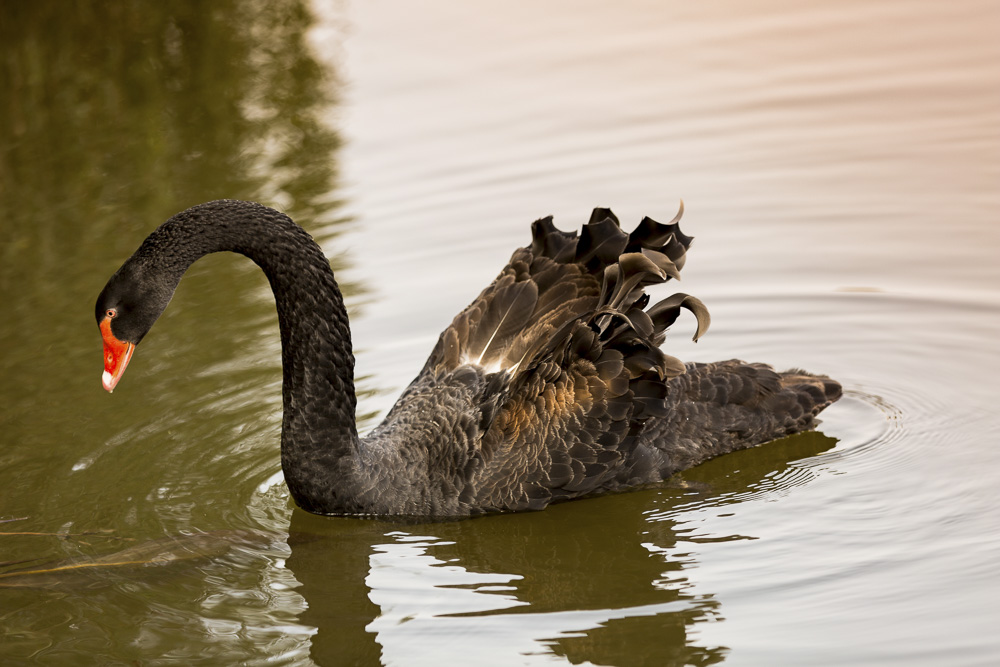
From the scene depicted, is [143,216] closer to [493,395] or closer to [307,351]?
[307,351]

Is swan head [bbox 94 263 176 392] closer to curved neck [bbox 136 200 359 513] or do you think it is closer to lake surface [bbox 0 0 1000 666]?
curved neck [bbox 136 200 359 513]

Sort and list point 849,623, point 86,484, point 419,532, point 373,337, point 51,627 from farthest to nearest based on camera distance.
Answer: point 373,337
point 86,484
point 419,532
point 51,627
point 849,623

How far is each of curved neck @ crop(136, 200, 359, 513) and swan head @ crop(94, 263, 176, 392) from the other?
0.25 metres

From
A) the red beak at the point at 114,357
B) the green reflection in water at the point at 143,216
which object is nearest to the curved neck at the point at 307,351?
the red beak at the point at 114,357

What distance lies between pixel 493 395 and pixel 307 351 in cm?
94

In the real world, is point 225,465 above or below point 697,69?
below

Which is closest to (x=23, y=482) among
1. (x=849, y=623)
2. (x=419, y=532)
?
(x=419, y=532)

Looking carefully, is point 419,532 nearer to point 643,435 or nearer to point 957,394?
point 643,435

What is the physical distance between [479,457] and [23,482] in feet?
8.21

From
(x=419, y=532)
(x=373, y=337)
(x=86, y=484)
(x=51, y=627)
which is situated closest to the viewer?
(x=51, y=627)

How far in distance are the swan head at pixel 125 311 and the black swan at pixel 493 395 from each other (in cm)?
1

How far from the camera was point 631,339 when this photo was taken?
6.79 metres

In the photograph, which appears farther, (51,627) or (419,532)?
(419,532)

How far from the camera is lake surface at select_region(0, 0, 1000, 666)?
591cm
